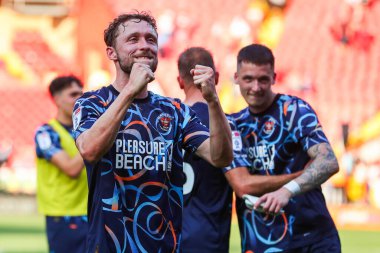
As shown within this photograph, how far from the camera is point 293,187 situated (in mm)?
6090

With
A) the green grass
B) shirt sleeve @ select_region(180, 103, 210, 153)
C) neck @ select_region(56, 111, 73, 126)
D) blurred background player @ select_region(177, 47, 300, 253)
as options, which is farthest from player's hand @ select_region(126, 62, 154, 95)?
the green grass

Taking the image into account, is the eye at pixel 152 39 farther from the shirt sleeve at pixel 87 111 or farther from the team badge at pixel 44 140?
the team badge at pixel 44 140

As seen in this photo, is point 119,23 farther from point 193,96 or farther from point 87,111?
point 193,96

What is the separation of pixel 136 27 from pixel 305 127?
5.92ft

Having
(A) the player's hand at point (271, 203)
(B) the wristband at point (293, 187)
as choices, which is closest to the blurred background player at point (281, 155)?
(B) the wristband at point (293, 187)

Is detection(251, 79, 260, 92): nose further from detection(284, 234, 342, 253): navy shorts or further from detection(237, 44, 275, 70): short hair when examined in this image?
detection(284, 234, 342, 253): navy shorts

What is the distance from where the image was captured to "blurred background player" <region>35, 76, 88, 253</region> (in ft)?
27.3

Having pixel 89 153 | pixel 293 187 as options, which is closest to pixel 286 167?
pixel 293 187

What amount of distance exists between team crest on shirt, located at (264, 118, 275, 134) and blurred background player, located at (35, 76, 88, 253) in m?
2.18

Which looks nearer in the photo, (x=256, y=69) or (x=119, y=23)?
(x=119, y=23)

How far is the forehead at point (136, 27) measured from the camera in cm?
519

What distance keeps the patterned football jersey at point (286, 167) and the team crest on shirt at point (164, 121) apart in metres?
1.52

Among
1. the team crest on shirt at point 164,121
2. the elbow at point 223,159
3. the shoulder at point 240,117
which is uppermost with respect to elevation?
the shoulder at point 240,117

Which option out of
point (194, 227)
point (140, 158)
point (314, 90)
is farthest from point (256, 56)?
point (314, 90)
